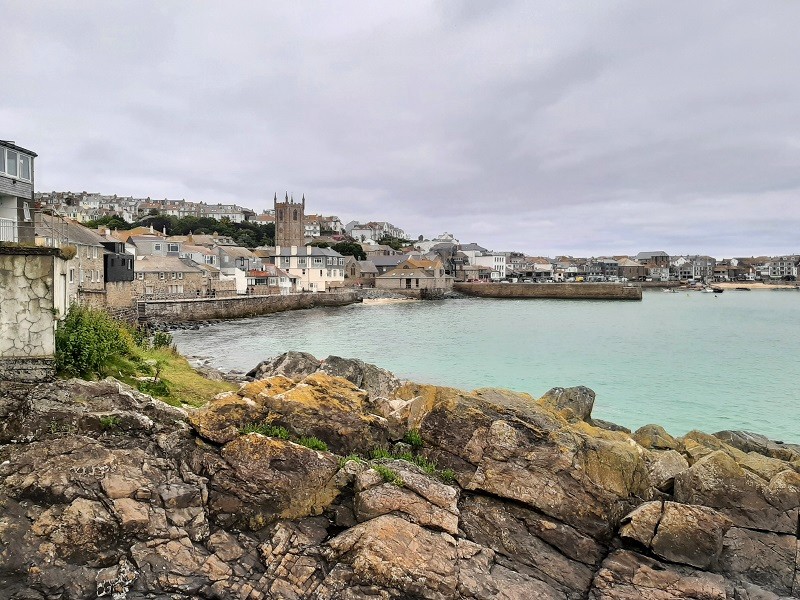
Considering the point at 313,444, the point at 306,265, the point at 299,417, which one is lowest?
the point at 313,444

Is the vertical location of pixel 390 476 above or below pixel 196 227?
below

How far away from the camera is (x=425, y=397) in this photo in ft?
34.7

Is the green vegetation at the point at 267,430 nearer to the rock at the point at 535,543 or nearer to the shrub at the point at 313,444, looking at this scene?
the shrub at the point at 313,444

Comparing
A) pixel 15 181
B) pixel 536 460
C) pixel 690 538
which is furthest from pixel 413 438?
pixel 15 181

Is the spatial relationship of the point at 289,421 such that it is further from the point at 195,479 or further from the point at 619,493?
the point at 619,493

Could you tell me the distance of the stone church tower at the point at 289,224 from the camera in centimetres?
12619

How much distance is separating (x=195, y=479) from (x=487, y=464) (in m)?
5.00

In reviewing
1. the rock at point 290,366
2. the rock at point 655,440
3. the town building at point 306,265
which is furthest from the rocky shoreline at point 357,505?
the town building at point 306,265

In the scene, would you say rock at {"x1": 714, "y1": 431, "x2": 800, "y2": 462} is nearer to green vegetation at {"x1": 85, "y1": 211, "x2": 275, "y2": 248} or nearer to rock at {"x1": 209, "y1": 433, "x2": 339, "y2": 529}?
rock at {"x1": 209, "y1": 433, "x2": 339, "y2": 529}

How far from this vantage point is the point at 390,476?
324 inches

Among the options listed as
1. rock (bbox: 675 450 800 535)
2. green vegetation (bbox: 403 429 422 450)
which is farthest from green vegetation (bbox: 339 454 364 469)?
rock (bbox: 675 450 800 535)

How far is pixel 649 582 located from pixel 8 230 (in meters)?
13.9

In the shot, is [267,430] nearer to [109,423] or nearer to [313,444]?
[313,444]

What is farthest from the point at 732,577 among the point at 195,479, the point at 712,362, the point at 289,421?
the point at 712,362
